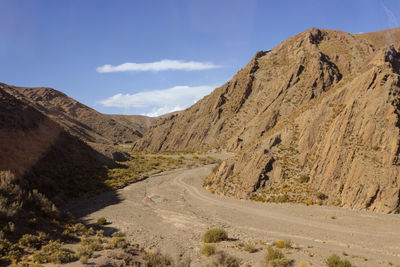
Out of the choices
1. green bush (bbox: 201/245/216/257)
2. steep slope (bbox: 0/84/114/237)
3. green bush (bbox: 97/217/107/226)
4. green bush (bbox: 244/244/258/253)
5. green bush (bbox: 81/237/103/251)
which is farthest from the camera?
green bush (bbox: 97/217/107/226)

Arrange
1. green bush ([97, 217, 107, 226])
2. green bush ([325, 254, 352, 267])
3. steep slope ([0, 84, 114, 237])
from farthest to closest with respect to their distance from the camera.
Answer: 1. green bush ([97, 217, 107, 226])
2. steep slope ([0, 84, 114, 237])
3. green bush ([325, 254, 352, 267])

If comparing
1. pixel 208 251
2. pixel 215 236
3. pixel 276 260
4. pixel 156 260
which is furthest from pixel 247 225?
pixel 156 260

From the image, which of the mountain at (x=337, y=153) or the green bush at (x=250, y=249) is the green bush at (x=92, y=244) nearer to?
the green bush at (x=250, y=249)

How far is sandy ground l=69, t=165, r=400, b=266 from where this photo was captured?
15.3 metres

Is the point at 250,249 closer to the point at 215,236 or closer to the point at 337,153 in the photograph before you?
the point at 215,236

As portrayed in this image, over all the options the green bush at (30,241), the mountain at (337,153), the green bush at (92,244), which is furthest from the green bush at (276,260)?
the mountain at (337,153)

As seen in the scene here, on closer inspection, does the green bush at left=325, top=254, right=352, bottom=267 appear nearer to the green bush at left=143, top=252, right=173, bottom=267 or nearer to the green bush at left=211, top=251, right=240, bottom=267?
the green bush at left=211, top=251, right=240, bottom=267

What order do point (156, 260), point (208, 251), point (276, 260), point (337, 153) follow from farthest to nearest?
point (337, 153) < point (208, 251) < point (156, 260) < point (276, 260)

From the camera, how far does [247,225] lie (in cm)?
2144

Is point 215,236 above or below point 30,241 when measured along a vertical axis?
above

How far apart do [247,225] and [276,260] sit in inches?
327

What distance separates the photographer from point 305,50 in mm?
87500

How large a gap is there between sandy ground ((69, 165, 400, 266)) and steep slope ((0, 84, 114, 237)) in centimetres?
512

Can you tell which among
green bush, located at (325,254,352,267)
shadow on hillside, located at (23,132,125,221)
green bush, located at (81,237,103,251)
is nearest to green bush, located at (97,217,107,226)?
shadow on hillside, located at (23,132,125,221)
